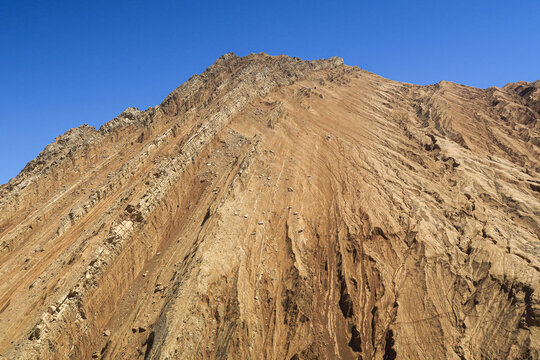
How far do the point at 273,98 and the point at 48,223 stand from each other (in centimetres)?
2573

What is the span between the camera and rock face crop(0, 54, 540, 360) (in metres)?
13.0

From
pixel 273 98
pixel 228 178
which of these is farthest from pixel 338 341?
pixel 273 98

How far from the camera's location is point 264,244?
16922 millimetres

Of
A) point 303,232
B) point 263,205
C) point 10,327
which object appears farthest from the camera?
point 263,205

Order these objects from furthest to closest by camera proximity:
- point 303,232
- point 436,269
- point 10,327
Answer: point 303,232
point 436,269
point 10,327

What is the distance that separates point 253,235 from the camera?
17047 millimetres

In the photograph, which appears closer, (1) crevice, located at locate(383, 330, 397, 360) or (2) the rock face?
(2) the rock face

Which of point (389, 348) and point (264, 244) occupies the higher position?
point (264, 244)

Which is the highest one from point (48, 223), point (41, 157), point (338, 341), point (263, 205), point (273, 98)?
point (273, 98)

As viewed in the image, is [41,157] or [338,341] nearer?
[338,341]

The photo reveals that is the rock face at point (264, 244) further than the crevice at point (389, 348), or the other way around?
the crevice at point (389, 348)

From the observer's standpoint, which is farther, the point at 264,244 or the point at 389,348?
the point at 264,244

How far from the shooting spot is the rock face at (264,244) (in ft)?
42.5

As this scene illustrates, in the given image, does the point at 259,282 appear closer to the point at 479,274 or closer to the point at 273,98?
the point at 479,274
